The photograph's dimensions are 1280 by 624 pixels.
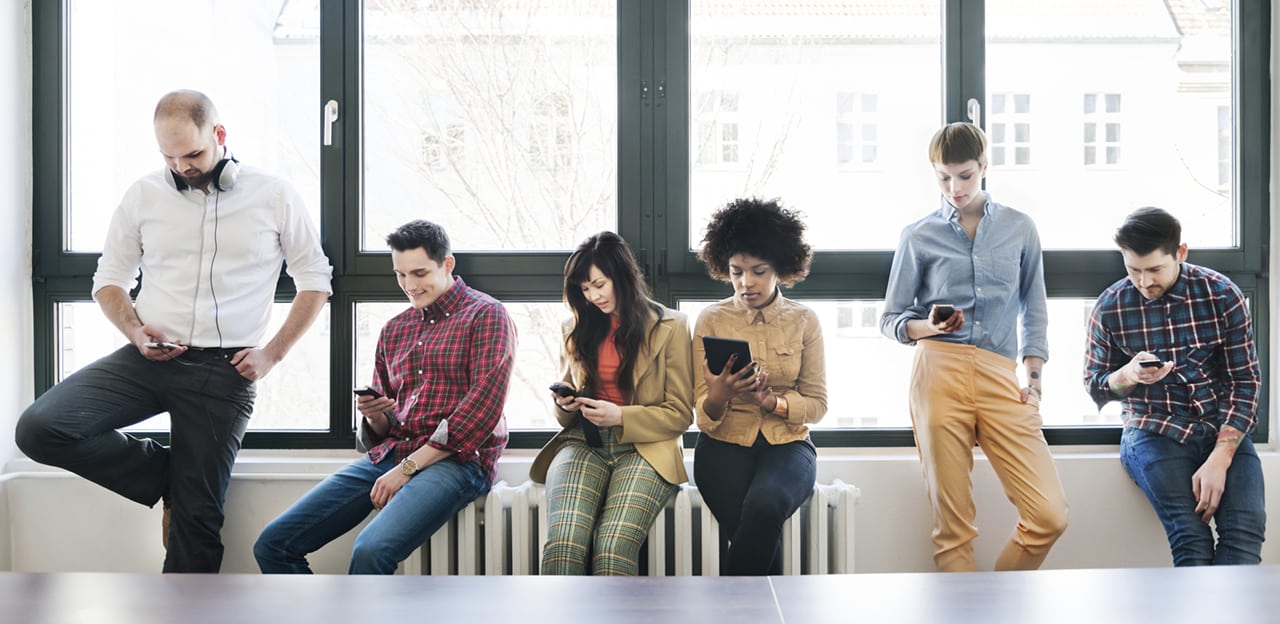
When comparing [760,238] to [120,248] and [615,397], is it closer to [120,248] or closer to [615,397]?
[615,397]

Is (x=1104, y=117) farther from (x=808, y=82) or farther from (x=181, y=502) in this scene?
(x=181, y=502)

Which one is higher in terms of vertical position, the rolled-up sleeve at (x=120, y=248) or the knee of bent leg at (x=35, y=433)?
the rolled-up sleeve at (x=120, y=248)

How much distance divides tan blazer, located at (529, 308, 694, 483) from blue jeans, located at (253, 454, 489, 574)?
0.26m

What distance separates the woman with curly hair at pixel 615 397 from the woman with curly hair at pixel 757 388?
9 cm

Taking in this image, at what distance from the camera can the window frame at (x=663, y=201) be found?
9.96 feet

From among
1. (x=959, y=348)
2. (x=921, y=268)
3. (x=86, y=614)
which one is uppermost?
(x=921, y=268)

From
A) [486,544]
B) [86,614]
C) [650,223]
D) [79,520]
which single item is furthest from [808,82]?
[79,520]

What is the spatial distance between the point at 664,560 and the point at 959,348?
1053mm

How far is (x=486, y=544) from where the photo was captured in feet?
8.54

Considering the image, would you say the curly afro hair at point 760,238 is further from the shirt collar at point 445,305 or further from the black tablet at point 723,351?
the shirt collar at point 445,305

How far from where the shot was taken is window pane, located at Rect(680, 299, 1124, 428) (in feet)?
10.2

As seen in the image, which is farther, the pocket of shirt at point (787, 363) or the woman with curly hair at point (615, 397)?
the pocket of shirt at point (787, 363)

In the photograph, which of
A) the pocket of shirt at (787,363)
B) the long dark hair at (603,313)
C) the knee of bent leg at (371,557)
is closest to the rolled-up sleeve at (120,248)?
the knee of bent leg at (371,557)

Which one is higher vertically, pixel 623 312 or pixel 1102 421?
pixel 623 312
